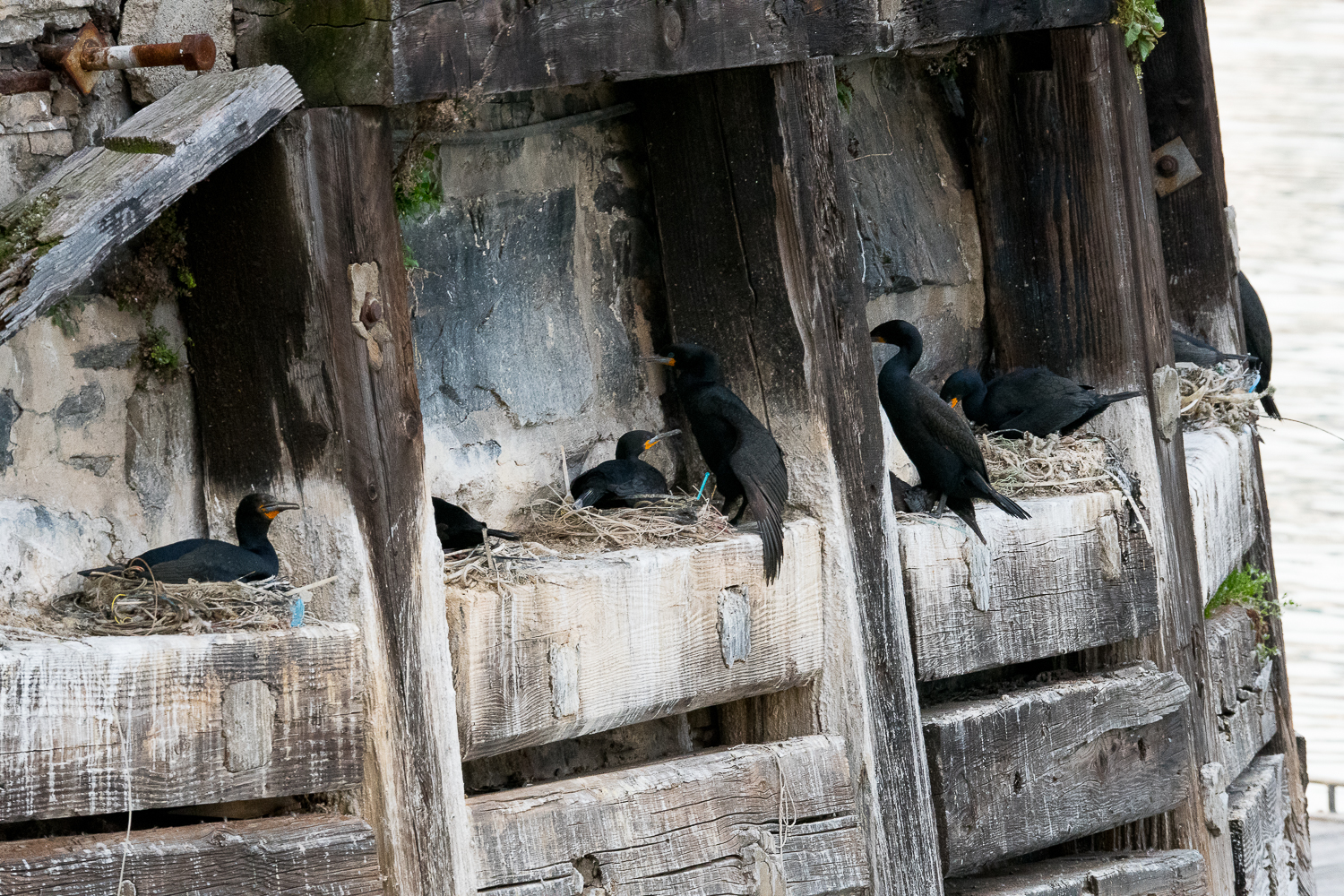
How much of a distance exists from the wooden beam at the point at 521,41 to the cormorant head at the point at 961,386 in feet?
→ 3.83

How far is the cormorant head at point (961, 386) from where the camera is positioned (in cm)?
516

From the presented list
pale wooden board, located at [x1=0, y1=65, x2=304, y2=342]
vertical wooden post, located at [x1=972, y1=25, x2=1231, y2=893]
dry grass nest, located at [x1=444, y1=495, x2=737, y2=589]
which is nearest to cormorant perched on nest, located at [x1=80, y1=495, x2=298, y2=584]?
dry grass nest, located at [x1=444, y1=495, x2=737, y2=589]

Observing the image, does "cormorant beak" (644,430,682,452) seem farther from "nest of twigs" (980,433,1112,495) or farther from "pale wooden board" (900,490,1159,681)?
"nest of twigs" (980,433,1112,495)

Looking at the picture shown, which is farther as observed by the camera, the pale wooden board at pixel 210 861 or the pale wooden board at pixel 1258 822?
the pale wooden board at pixel 1258 822

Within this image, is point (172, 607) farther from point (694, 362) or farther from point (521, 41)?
point (694, 362)

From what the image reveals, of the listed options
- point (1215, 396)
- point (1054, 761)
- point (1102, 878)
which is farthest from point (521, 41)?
point (1215, 396)

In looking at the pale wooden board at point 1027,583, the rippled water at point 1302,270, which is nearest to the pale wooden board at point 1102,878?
the pale wooden board at point 1027,583

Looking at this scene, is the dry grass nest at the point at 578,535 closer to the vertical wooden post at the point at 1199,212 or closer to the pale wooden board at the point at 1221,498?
the pale wooden board at the point at 1221,498

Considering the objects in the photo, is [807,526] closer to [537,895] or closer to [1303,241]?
[537,895]

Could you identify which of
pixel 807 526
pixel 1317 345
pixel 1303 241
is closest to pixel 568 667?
pixel 807 526

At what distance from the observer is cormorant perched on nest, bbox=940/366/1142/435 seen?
5113 mm

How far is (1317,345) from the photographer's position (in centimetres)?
1447

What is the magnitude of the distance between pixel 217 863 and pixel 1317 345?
1325 centimetres

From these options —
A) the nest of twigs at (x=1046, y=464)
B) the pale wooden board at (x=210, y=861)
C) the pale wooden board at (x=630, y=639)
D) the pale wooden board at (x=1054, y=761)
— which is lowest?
the pale wooden board at (x=1054, y=761)
